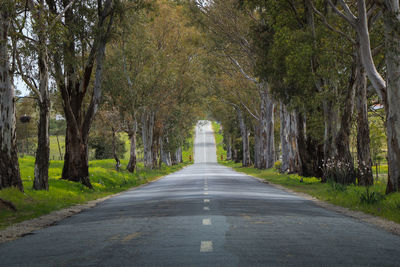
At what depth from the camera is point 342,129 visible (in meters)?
29.1

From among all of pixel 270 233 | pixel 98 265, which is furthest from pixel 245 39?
pixel 98 265

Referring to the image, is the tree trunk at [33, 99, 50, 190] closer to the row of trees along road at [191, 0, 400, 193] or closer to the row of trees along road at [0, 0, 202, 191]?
the row of trees along road at [0, 0, 202, 191]

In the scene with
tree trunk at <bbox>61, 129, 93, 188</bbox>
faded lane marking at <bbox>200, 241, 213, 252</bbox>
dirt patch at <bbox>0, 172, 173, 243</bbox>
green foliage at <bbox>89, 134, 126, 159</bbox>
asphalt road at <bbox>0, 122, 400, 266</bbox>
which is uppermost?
green foliage at <bbox>89, 134, 126, 159</bbox>

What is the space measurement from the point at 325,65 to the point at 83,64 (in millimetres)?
11717

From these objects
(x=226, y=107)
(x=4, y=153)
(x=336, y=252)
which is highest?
(x=226, y=107)

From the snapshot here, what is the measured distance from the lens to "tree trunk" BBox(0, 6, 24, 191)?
19312mm

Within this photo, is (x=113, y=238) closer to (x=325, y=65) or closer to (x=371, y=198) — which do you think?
(x=371, y=198)

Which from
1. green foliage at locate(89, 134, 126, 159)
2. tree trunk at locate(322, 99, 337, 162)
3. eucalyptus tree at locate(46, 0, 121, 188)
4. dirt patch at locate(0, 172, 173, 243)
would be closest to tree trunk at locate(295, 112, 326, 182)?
tree trunk at locate(322, 99, 337, 162)

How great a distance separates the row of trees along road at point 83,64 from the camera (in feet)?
64.7

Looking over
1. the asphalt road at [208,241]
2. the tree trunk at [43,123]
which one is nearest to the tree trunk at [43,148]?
the tree trunk at [43,123]

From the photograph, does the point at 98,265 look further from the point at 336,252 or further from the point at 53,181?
the point at 53,181

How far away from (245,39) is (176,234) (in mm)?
31579

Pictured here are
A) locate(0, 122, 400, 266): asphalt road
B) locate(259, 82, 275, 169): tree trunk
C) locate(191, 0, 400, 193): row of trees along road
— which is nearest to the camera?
locate(0, 122, 400, 266): asphalt road

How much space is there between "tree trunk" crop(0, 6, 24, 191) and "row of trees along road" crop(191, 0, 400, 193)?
36.6 ft
